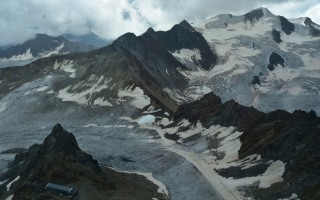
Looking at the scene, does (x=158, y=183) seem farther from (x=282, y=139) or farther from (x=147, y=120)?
(x=147, y=120)

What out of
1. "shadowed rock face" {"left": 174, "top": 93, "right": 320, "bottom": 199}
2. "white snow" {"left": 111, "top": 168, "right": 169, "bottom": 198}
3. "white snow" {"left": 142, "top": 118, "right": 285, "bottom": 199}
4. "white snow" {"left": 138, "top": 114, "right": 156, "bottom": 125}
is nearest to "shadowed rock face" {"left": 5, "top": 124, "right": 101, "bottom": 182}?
"white snow" {"left": 111, "top": 168, "right": 169, "bottom": 198}

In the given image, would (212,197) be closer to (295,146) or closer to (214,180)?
A: (214,180)

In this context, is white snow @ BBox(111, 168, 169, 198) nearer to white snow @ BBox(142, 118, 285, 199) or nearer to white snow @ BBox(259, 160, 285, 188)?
white snow @ BBox(142, 118, 285, 199)

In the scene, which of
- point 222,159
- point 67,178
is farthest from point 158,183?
point 67,178

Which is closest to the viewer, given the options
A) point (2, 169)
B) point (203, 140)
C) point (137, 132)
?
point (2, 169)

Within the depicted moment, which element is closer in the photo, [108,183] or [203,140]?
[108,183]

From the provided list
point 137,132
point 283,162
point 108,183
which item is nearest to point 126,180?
point 108,183

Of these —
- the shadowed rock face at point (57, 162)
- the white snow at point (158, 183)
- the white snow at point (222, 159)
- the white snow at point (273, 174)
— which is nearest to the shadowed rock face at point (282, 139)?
the white snow at point (273, 174)
